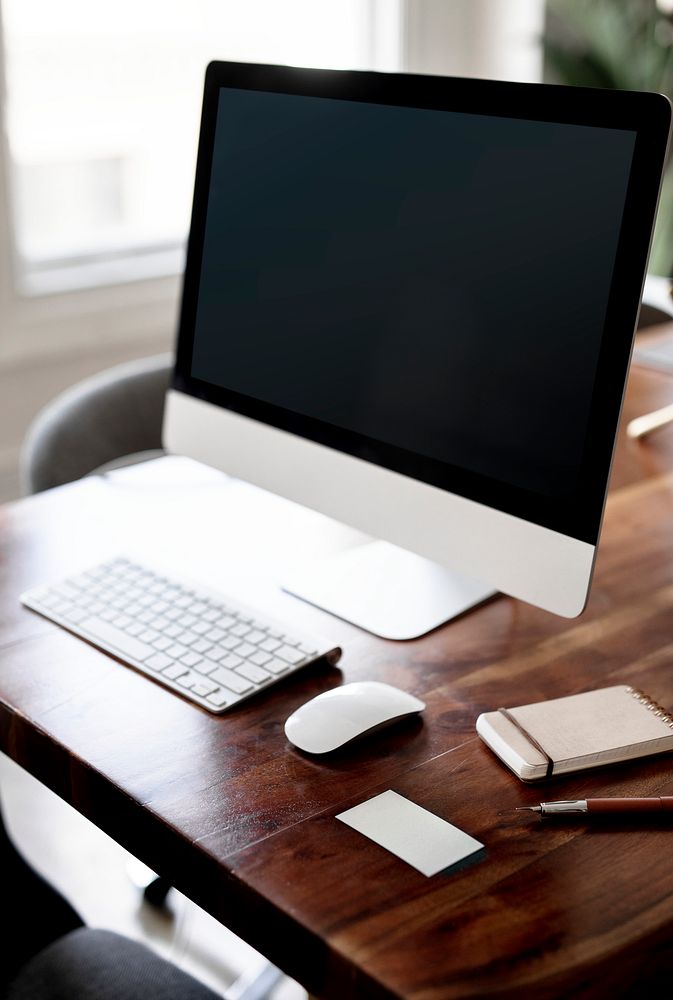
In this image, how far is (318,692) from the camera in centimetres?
103

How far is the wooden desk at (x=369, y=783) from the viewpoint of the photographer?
0.74 meters

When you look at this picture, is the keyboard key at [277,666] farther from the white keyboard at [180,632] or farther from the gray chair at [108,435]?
the gray chair at [108,435]

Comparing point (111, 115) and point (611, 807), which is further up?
point (111, 115)

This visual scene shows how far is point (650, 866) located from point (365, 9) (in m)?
2.97

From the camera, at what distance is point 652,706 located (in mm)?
980

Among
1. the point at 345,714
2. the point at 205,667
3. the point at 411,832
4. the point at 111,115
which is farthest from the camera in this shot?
the point at 111,115

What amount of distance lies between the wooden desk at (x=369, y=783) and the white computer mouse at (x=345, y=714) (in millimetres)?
17

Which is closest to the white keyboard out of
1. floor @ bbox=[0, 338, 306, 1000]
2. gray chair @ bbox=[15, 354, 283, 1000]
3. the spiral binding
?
the spiral binding

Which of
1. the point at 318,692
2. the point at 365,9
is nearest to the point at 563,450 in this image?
the point at 318,692

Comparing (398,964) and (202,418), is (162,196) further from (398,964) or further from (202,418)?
(398,964)

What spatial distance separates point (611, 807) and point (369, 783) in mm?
185

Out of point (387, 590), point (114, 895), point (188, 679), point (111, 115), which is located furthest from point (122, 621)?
point (111, 115)

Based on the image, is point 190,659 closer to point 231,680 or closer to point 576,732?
point 231,680

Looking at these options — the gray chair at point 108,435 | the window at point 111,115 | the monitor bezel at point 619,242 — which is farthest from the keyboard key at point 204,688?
the window at point 111,115
